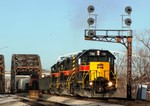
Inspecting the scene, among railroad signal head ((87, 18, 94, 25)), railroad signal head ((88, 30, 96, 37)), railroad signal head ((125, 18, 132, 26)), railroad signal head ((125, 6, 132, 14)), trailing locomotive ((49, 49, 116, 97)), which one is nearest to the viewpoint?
trailing locomotive ((49, 49, 116, 97))

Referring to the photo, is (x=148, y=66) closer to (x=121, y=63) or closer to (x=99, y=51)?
(x=121, y=63)

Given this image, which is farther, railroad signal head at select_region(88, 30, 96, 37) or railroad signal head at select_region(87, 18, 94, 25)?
railroad signal head at select_region(88, 30, 96, 37)

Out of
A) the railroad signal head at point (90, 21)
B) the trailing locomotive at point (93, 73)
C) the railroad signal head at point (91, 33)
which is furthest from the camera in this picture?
the railroad signal head at point (91, 33)

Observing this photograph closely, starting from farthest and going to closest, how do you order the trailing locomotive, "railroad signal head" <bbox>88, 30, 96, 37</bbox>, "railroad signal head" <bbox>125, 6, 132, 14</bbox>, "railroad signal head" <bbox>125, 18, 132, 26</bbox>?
"railroad signal head" <bbox>88, 30, 96, 37</bbox> → "railroad signal head" <bbox>125, 6, 132, 14</bbox> → "railroad signal head" <bbox>125, 18, 132, 26</bbox> → the trailing locomotive

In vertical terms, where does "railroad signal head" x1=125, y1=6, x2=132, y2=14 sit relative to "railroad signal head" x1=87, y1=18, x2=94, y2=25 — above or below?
above

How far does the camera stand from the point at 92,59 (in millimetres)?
29969

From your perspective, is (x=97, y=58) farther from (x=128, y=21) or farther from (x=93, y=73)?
(x=128, y=21)

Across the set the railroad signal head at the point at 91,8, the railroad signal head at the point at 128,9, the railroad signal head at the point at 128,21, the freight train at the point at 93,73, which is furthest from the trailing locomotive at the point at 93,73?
the railroad signal head at the point at 128,9

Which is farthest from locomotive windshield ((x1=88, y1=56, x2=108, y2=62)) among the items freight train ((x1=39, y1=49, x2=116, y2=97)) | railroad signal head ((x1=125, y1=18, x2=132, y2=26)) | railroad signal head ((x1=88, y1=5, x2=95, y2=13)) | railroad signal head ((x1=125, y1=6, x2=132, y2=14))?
railroad signal head ((x1=88, y1=5, x2=95, y2=13))

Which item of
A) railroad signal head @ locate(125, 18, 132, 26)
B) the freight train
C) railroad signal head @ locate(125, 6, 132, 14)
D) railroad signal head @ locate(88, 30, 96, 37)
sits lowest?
the freight train

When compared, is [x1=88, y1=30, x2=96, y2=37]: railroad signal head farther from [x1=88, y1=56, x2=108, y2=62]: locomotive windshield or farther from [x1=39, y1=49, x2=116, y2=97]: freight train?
[x1=88, y1=56, x2=108, y2=62]: locomotive windshield

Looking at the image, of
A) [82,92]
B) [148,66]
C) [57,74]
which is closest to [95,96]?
[82,92]

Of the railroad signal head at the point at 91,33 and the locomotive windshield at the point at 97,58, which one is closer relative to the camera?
the locomotive windshield at the point at 97,58

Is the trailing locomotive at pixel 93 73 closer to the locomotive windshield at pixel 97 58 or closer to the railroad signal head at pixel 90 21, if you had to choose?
the locomotive windshield at pixel 97 58
